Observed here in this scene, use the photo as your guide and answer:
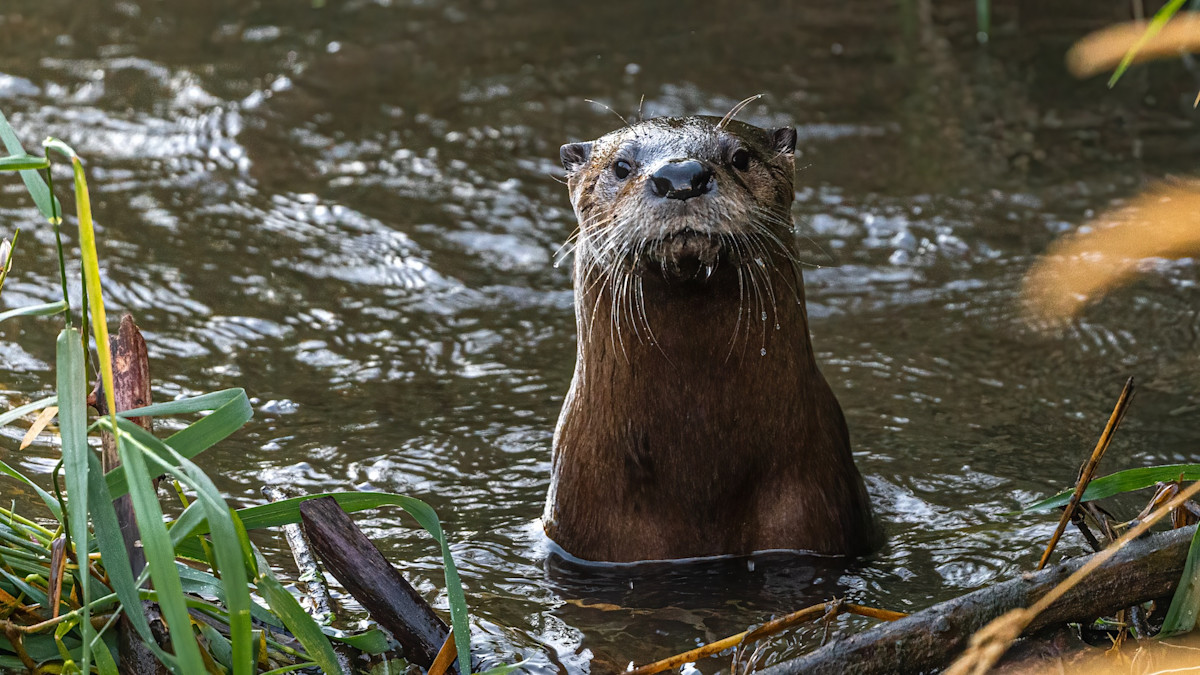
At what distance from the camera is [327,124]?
6473 millimetres

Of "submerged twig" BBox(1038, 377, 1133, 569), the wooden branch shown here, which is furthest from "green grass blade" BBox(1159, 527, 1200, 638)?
the wooden branch

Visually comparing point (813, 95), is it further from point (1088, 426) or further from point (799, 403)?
point (799, 403)

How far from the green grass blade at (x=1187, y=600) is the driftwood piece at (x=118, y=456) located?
1.49 m

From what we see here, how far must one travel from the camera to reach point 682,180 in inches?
108

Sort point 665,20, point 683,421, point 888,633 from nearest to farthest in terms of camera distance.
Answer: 1. point 888,633
2. point 683,421
3. point 665,20

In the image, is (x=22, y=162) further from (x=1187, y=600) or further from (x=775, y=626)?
(x=1187, y=600)

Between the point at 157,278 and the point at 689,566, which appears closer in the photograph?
the point at 689,566

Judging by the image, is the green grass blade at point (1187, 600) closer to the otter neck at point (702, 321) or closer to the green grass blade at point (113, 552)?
the otter neck at point (702, 321)

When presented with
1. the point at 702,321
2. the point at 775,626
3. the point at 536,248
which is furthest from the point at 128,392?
the point at 536,248

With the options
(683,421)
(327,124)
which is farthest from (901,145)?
(683,421)

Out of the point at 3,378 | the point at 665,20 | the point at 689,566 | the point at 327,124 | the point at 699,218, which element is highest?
the point at 665,20

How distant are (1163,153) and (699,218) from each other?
4.14 metres

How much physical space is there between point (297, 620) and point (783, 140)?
5.36 ft

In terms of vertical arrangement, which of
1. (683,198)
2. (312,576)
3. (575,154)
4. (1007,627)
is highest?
(575,154)
